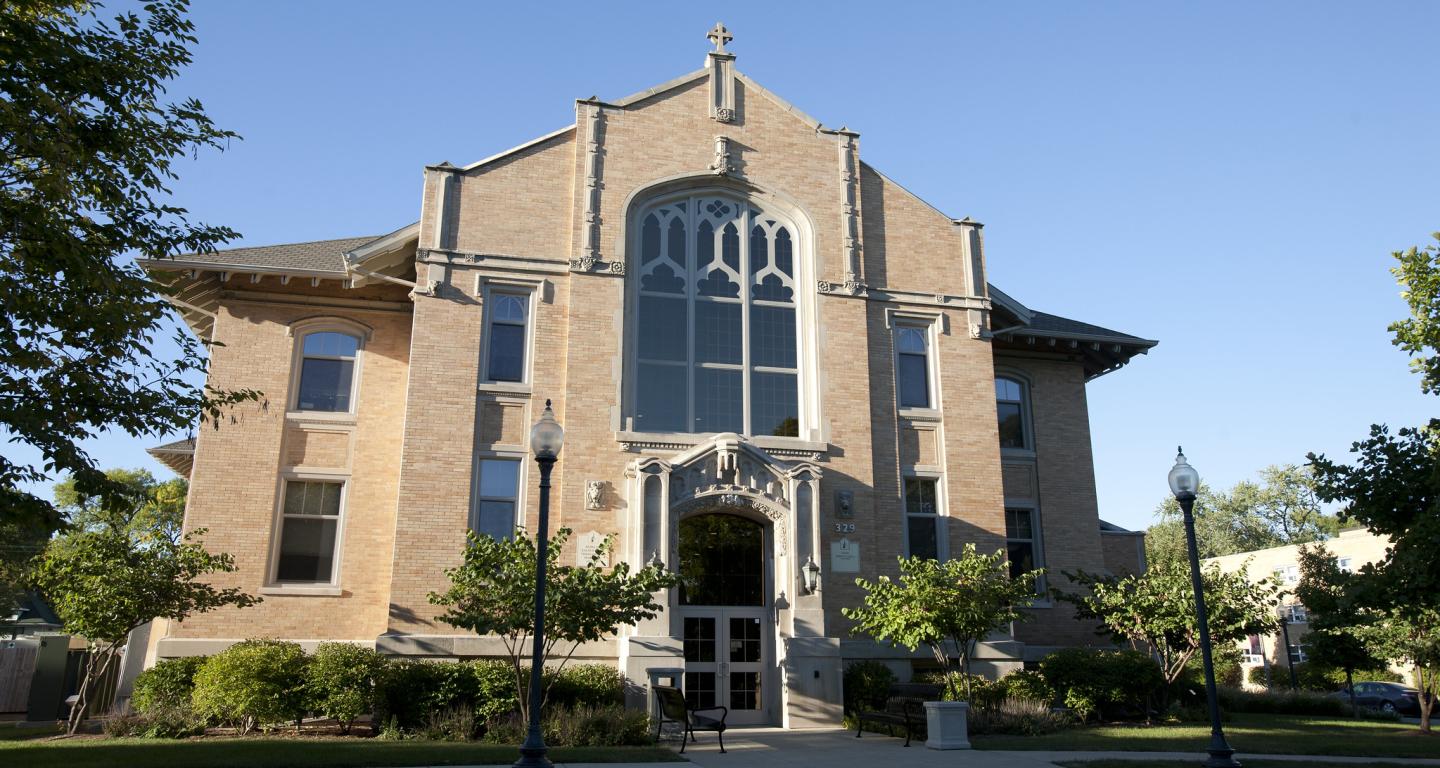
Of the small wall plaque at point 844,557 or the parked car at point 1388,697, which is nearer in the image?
the small wall plaque at point 844,557

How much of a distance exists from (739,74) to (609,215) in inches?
191

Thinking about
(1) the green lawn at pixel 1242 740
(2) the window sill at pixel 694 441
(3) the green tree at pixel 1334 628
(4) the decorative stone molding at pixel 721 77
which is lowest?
(1) the green lawn at pixel 1242 740

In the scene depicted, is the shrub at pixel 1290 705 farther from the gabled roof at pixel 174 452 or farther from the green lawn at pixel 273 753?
the gabled roof at pixel 174 452

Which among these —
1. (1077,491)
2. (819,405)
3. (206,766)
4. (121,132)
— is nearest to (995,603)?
(819,405)

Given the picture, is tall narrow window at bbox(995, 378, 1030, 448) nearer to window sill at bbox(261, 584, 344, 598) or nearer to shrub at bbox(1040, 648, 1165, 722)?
shrub at bbox(1040, 648, 1165, 722)

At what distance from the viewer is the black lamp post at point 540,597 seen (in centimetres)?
1104

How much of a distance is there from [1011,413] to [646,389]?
10.4 metres

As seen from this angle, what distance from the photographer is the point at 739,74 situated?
78.9ft

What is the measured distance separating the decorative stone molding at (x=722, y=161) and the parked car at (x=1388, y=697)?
2911 centimetres

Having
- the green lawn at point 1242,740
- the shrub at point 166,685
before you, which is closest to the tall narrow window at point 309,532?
the shrub at point 166,685

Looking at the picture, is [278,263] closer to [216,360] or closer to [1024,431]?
[216,360]

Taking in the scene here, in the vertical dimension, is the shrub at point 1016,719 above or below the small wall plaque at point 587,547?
below

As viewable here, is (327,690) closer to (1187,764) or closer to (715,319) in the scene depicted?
(715,319)

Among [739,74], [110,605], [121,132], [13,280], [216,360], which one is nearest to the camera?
[13,280]
